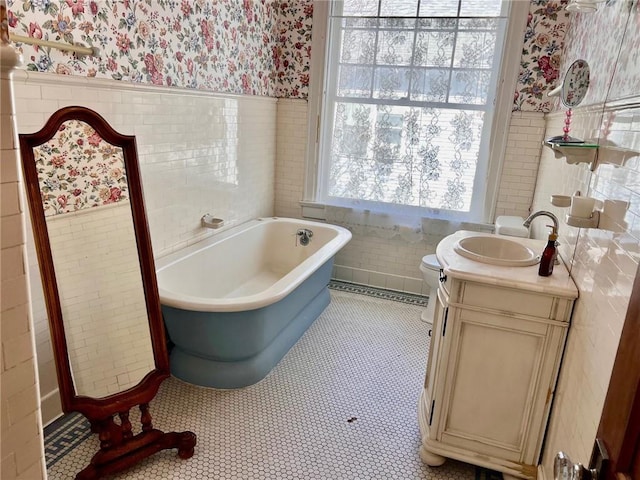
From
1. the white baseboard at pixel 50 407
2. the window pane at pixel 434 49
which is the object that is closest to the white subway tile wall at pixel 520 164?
the window pane at pixel 434 49

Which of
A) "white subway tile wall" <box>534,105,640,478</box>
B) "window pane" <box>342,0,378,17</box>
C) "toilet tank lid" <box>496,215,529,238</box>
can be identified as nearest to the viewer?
"white subway tile wall" <box>534,105,640,478</box>

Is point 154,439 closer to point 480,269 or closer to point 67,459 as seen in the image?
point 67,459

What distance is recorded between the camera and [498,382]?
1.88 meters

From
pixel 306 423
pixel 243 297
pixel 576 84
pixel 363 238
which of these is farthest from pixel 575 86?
pixel 363 238

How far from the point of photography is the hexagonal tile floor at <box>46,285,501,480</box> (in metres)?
1.95

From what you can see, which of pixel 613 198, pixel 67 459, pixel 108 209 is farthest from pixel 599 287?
pixel 67 459

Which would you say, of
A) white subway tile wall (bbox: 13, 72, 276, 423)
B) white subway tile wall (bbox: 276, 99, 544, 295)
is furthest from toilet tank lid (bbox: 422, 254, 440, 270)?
white subway tile wall (bbox: 13, 72, 276, 423)

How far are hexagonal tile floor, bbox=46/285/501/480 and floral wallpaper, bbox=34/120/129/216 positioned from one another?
1.10 meters

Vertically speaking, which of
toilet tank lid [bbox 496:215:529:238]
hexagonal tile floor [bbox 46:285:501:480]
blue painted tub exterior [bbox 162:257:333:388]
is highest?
toilet tank lid [bbox 496:215:529:238]

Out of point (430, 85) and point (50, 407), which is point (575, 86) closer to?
point (430, 85)

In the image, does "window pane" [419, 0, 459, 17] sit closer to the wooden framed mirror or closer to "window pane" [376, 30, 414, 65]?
"window pane" [376, 30, 414, 65]

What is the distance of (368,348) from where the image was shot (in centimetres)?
301

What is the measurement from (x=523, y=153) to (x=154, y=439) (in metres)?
3.12

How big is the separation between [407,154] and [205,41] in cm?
174
